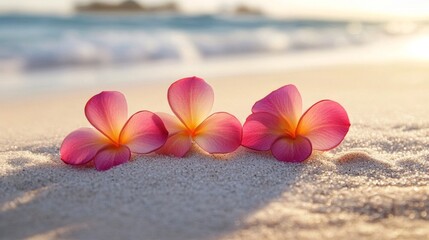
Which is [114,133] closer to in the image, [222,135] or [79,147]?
[79,147]

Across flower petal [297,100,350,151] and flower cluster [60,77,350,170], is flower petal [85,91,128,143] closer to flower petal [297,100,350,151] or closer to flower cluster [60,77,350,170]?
flower cluster [60,77,350,170]

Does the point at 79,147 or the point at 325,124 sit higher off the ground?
the point at 325,124

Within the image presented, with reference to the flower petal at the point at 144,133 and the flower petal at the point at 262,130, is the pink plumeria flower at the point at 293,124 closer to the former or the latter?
the flower petal at the point at 262,130

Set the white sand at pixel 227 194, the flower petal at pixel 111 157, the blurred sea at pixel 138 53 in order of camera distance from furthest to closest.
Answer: the blurred sea at pixel 138 53, the flower petal at pixel 111 157, the white sand at pixel 227 194

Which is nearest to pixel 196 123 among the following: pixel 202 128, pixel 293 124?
pixel 202 128

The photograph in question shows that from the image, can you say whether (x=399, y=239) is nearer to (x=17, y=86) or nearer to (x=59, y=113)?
(x=59, y=113)

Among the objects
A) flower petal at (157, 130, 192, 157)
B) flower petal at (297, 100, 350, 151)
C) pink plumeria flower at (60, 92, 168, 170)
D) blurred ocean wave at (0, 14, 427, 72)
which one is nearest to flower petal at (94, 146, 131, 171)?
pink plumeria flower at (60, 92, 168, 170)

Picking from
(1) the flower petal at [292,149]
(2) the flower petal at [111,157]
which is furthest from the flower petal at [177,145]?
(1) the flower petal at [292,149]

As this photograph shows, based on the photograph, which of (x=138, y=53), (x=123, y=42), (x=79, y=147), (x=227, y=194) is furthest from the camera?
(x=123, y=42)
